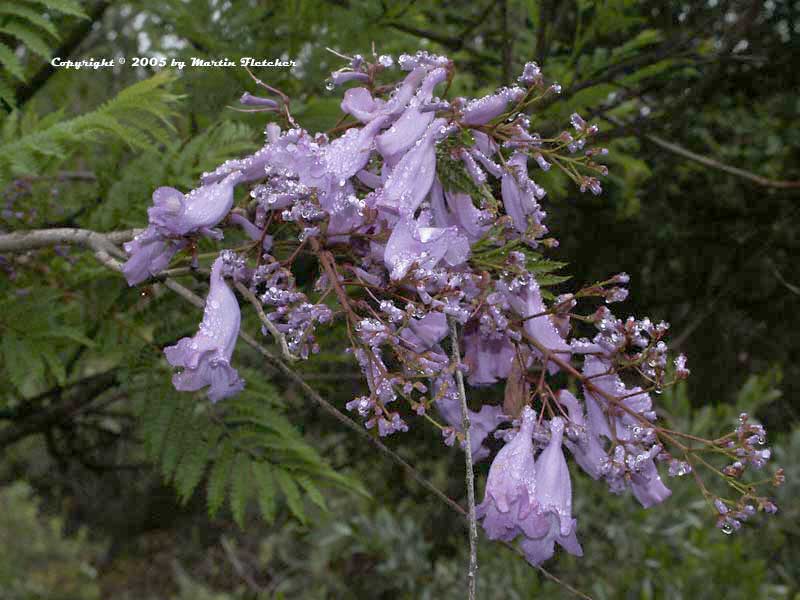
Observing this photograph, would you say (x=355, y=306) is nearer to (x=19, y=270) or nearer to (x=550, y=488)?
(x=550, y=488)

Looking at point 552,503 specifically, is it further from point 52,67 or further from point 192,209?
point 52,67

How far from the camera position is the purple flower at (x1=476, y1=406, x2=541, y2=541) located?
1.04 m

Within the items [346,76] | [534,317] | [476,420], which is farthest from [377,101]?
[476,420]

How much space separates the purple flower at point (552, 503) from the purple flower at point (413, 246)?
0.31 meters

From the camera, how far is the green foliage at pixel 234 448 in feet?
6.04

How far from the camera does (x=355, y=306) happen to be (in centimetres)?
108

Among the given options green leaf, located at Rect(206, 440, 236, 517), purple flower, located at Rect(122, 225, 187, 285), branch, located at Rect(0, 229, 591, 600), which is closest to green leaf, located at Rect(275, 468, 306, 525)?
green leaf, located at Rect(206, 440, 236, 517)

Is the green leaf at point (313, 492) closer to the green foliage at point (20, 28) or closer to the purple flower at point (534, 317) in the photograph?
the purple flower at point (534, 317)

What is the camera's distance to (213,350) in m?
1.04

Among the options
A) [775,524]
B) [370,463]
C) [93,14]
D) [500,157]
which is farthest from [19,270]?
[775,524]

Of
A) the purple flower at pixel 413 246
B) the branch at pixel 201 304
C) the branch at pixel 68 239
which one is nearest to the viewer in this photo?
the purple flower at pixel 413 246

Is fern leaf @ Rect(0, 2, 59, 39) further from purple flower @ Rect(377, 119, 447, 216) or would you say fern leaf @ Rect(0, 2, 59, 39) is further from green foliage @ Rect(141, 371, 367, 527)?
purple flower @ Rect(377, 119, 447, 216)

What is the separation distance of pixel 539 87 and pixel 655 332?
0.38 meters

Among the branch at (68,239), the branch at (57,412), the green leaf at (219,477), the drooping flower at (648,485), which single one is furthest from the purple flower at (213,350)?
the branch at (57,412)
